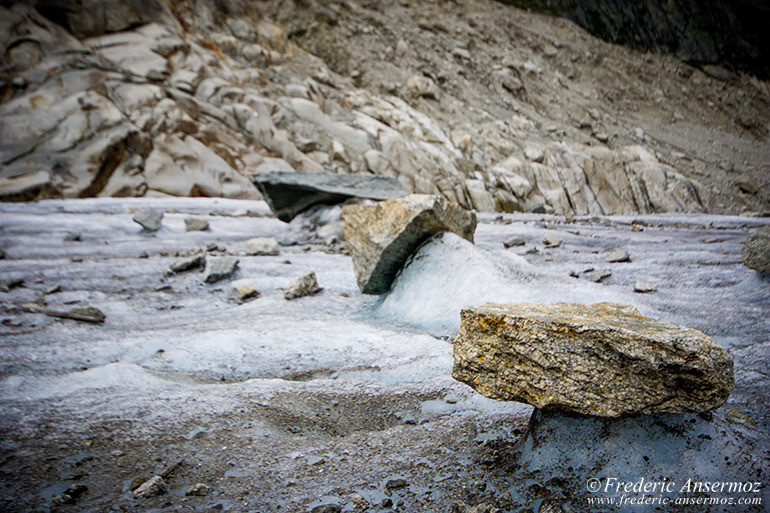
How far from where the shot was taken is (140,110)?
866cm

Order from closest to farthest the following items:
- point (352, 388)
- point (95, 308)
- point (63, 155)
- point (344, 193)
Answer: point (352, 388), point (95, 308), point (344, 193), point (63, 155)

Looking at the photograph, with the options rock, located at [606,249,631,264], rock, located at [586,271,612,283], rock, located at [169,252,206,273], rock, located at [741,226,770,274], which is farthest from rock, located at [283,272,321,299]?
rock, located at [741,226,770,274]

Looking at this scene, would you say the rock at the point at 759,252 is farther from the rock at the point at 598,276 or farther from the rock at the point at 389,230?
the rock at the point at 389,230

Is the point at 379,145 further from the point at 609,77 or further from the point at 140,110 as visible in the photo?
the point at 609,77

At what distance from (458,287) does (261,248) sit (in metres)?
2.67

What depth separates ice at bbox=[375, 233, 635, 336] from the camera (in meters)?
2.58

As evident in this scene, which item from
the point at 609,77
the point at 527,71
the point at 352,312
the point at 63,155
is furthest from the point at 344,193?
the point at 609,77

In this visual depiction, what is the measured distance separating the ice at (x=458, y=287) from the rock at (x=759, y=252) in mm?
988

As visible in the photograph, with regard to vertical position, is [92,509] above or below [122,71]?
below

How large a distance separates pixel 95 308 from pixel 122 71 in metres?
9.23

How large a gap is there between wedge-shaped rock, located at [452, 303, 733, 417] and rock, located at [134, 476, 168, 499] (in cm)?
102

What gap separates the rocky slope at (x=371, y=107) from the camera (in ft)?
26.6

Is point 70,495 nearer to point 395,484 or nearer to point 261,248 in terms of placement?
point 395,484

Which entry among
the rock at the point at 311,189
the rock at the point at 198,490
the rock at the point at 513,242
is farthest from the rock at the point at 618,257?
the rock at the point at 198,490
